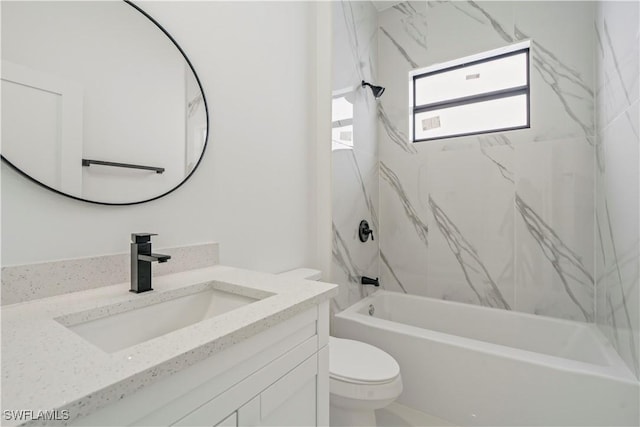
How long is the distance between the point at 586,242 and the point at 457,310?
3.12ft

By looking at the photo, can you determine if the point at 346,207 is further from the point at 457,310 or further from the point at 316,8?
the point at 316,8

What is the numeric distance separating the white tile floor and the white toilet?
0.36 meters

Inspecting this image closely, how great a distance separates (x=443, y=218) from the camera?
7.87 feet

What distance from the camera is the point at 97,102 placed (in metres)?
0.95

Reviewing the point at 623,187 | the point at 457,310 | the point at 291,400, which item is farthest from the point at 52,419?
the point at 457,310

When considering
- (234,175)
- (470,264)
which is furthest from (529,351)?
(234,175)

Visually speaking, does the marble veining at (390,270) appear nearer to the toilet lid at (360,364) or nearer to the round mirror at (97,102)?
the toilet lid at (360,364)

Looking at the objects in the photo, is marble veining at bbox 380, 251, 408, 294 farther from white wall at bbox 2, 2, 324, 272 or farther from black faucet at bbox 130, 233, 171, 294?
black faucet at bbox 130, 233, 171, 294

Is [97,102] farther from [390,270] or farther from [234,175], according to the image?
[390,270]

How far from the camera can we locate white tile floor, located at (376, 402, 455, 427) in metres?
1.66

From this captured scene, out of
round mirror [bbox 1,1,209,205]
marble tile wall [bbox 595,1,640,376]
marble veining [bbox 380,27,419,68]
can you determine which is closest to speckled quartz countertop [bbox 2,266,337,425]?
round mirror [bbox 1,1,209,205]

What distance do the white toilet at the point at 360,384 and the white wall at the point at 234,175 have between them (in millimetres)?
623

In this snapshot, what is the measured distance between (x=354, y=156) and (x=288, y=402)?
1.81 meters

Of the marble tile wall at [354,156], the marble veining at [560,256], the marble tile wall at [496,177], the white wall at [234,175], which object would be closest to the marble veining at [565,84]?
the marble tile wall at [496,177]
